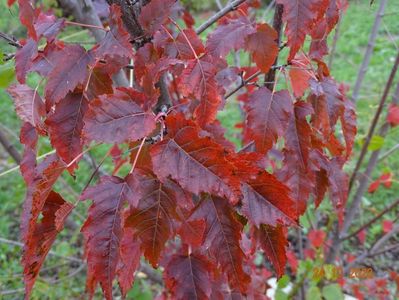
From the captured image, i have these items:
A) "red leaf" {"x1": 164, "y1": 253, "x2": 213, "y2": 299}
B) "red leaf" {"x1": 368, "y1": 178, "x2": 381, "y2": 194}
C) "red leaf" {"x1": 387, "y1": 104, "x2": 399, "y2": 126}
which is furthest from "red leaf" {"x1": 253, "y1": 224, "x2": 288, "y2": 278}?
"red leaf" {"x1": 368, "y1": 178, "x2": 381, "y2": 194}

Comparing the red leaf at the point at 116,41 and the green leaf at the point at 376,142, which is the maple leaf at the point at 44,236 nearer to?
the red leaf at the point at 116,41

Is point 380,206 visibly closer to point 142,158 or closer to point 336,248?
point 336,248

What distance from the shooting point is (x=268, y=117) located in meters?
0.80

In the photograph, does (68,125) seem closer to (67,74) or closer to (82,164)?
(67,74)

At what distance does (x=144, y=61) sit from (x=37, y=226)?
0.39 metres

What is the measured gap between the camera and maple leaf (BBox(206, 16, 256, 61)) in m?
0.81

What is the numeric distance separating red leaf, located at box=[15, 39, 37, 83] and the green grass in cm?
53

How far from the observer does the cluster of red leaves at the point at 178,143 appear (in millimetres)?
646

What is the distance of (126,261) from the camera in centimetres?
83

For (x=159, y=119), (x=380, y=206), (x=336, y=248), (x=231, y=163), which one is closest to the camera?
Answer: (x=231, y=163)

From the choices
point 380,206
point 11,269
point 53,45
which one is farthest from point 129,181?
point 380,206

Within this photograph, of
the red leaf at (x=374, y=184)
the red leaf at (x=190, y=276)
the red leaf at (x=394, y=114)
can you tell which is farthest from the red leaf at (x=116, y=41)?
the red leaf at (x=374, y=184)

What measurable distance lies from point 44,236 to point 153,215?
215 millimetres

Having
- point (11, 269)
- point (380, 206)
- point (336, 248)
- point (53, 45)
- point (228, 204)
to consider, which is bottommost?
point (380, 206)
